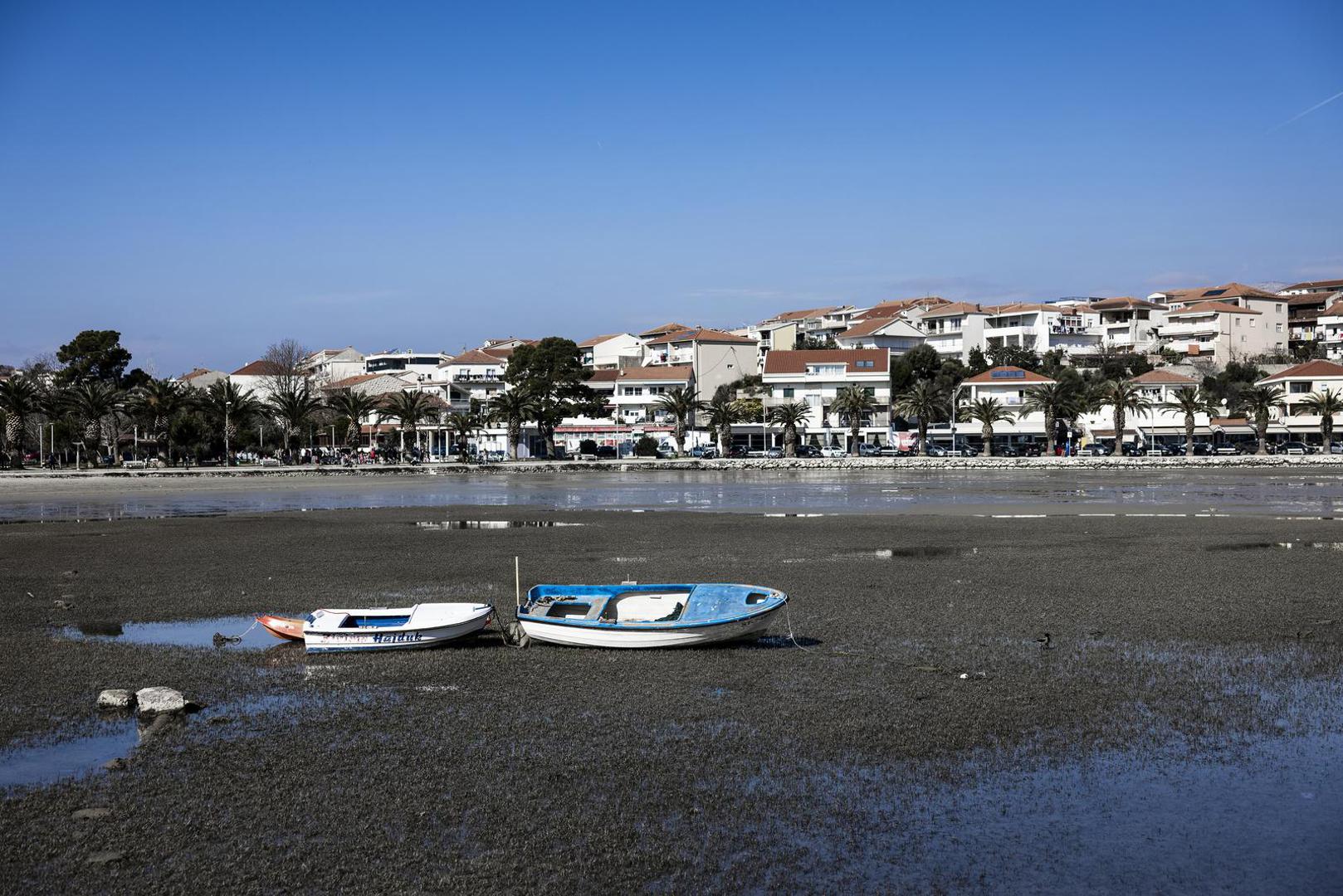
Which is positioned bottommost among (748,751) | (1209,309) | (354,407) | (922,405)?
(748,751)

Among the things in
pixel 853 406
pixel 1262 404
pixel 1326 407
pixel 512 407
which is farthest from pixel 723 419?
pixel 1326 407

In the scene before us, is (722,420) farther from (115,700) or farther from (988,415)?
(115,700)

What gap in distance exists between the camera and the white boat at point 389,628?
16531 millimetres

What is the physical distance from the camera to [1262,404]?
9588 centimetres

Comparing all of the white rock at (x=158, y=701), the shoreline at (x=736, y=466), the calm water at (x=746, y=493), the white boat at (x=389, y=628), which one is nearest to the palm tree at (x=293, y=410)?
the shoreline at (x=736, y=466)

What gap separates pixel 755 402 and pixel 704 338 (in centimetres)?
1685

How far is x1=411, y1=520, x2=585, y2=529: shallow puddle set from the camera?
37.3 meters

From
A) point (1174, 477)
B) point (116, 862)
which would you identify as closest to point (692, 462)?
point (1174, 477)

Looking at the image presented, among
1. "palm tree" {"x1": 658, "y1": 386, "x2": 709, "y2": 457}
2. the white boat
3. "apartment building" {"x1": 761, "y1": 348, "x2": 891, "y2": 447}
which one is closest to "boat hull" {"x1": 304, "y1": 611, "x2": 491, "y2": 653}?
the white boat

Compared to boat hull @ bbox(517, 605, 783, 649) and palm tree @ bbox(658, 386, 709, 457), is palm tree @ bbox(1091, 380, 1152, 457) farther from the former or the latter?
boat hull @ bbox(517, 605, 783, 649)

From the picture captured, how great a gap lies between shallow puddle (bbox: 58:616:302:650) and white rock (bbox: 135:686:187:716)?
10.7 ft

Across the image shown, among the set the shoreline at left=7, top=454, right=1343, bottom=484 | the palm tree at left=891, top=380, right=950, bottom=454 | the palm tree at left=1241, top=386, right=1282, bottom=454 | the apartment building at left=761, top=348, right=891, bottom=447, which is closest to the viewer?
the shoreline at left=7, top=454, right=1343, bottom=484

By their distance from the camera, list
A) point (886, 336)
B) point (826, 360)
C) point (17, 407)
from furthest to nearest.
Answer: point (886, 336)
point (826, 360)
point (17, 407)

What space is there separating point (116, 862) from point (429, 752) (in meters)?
3.38
